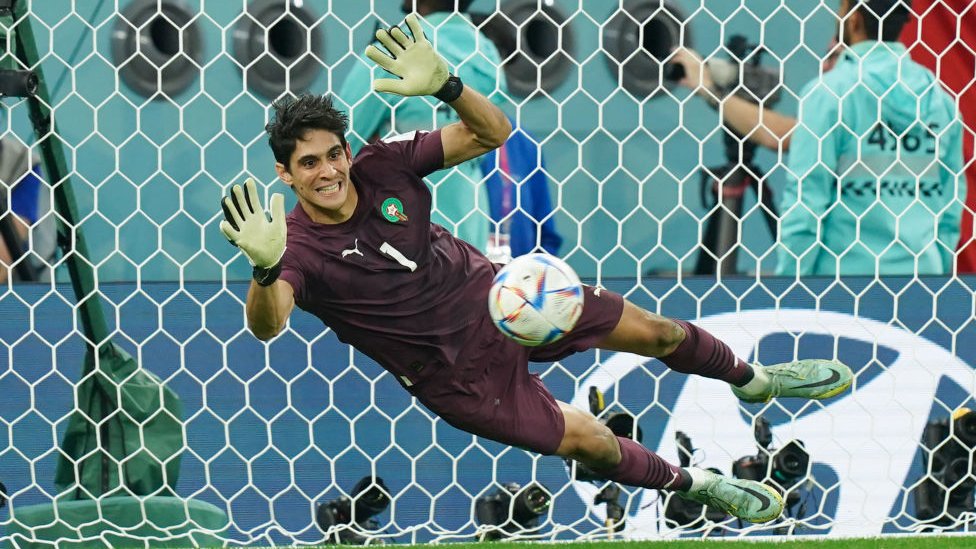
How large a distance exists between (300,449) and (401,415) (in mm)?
390

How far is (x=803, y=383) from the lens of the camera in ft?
15.3

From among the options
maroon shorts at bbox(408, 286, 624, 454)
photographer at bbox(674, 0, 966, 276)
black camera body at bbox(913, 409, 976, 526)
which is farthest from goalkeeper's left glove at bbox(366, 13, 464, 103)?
black camera body at bbox(913, 409, 976, 526)

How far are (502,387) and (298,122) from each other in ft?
3.42

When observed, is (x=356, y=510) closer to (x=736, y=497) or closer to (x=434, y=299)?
(x=434, y=299)

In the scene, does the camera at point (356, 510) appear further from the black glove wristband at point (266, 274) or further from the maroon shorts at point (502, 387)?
the black glove wristband at point (266, 274)

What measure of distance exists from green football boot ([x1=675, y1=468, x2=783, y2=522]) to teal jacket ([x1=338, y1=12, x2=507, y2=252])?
136 cm

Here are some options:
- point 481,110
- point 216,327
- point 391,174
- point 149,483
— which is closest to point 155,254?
point 216,327

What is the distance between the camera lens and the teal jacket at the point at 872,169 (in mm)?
5305

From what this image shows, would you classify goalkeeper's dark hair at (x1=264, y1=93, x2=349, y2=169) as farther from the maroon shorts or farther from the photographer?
the photographer

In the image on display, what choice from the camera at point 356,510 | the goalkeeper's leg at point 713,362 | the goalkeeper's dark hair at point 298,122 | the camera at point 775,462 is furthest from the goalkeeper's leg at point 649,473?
the goalkeeper's dark hair at point 298,122

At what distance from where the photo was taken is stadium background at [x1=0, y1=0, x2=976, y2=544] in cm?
507

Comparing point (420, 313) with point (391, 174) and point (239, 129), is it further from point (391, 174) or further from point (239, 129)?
point (239, 129)

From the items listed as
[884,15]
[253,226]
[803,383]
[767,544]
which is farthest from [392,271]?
[884,15]

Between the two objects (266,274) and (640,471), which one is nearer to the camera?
(266,274)
